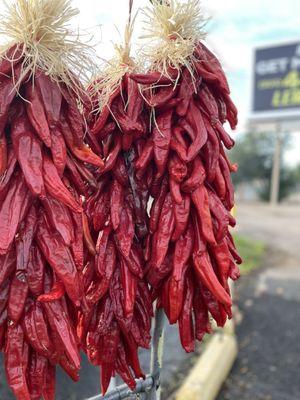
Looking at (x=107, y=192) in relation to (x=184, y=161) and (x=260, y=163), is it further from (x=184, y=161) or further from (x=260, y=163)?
(x=260, y=163)

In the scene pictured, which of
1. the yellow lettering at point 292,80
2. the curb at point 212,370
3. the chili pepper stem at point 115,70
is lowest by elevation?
the curb at point 212,370

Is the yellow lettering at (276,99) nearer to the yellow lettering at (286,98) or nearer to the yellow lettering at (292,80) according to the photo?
the yellow lettering at (286,98)

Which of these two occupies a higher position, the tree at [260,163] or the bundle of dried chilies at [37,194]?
the bundle of dried chilies at [37,194]

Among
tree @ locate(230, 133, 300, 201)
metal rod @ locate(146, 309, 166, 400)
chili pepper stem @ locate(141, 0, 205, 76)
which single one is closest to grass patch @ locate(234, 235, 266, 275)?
metal rod @ locate(146, 309, 166, 400)

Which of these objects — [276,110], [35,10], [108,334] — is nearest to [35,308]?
[108,334]

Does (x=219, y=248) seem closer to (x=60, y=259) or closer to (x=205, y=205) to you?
(x=205, y=205)

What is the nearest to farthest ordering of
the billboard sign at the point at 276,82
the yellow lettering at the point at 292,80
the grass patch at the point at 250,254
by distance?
the grass patch at the point at 250,254, the billboard sign at the point at 276,82, the yellow lettering at the point at 292,80

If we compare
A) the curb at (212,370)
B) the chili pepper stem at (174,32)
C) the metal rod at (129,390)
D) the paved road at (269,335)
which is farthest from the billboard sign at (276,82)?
the metal rod at (129,390)

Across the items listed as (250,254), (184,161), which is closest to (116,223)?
(184,161)
